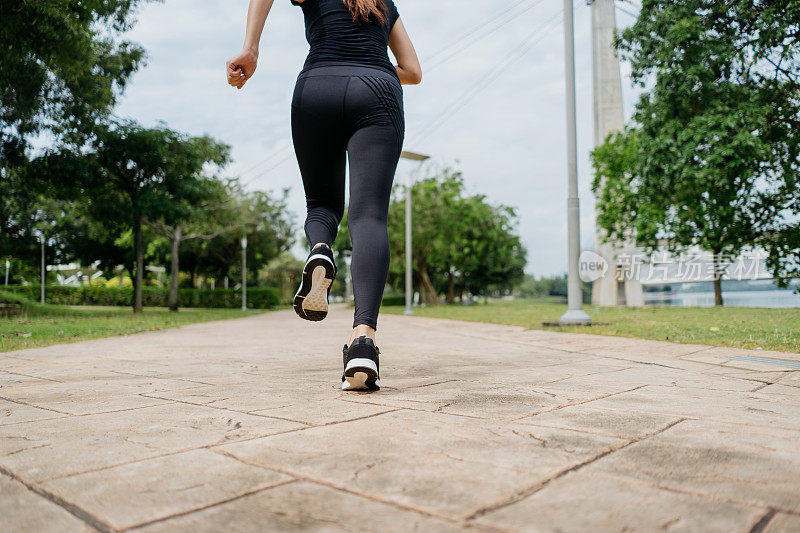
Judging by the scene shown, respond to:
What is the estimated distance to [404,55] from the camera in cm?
288

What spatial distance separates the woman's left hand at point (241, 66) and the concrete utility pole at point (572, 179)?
7109 millimetres

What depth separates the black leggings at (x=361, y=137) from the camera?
95.7 inches

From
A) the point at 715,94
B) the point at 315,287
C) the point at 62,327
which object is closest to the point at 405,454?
the point at 315,287

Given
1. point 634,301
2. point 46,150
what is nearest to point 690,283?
point 634,301

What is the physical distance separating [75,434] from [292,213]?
3545 centimetres

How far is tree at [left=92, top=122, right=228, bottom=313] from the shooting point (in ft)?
55.9

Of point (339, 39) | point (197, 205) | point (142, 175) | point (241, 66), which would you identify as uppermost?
point (142, 175)

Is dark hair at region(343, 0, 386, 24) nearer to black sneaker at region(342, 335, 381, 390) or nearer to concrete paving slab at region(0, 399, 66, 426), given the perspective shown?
black sneaker at region(342, 335, 381, 390)

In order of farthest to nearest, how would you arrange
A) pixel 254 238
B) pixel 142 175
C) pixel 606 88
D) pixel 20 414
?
pixel 254 238, pixel 606 88, pixel 142 175, pixel 20 414

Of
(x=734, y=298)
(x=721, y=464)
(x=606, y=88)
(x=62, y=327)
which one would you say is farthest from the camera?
(x=606, y=88)

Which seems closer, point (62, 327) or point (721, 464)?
point (721, 464)

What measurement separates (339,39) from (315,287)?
1074 mm

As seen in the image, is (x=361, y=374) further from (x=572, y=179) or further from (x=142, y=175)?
(x=142, y=175)

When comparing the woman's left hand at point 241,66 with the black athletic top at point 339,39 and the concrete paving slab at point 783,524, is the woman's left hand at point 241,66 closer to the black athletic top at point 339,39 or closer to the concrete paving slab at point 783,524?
the black athletic top at point 339,39
